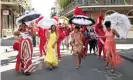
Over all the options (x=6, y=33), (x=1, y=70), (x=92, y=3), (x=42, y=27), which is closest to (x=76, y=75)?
(x=1, y=70)

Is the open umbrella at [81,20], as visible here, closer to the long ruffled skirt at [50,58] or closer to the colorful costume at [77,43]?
the colorful costume at [77,43]

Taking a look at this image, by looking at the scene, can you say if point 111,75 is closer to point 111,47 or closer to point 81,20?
point 111,47

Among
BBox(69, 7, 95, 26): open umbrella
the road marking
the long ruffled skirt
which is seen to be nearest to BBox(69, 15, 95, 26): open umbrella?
BBox(69, 7, 95, 26): open umbrella

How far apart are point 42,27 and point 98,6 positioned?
37.1 meters

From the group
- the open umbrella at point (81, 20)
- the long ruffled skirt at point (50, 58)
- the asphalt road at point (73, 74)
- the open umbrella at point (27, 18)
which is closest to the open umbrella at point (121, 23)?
the open umbrella at point (81, 20)

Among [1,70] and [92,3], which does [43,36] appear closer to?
[1,70]

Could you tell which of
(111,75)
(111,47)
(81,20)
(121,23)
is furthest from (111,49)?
(81,20)

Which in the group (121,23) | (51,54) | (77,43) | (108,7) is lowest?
(51,54)

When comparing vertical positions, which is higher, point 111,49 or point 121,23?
point 121,23

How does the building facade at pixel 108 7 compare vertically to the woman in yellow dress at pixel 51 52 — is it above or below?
above

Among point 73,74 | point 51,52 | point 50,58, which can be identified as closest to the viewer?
point 73,74

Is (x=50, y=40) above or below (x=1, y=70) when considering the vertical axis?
above

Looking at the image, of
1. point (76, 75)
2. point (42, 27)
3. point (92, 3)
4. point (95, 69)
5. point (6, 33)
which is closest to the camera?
point (76, 75)

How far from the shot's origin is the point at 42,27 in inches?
664
